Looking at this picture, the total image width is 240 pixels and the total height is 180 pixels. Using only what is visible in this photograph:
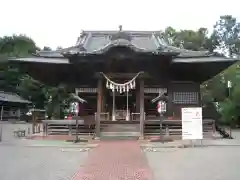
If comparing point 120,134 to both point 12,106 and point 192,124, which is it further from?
point 12,106

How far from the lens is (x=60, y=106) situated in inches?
1223

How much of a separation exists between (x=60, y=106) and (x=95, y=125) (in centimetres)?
1344

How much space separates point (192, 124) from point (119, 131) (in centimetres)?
562

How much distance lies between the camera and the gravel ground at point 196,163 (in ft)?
26.8

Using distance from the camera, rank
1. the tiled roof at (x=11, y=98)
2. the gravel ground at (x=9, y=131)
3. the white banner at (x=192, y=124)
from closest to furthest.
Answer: the white banner at (x=192, y=124), the gravel ground at (x=9, y=131), the tiled roof at (x=11, y=98)

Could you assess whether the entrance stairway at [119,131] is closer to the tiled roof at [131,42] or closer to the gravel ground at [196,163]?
the gravel ground at [196,163]

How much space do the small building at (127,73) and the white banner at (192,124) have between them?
375 cm

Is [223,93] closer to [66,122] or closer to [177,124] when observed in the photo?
[177,124]

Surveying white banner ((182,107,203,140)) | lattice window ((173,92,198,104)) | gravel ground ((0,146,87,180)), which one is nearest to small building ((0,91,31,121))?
lattice window ((173,92,198,104))

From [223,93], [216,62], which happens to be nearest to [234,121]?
[223,93]

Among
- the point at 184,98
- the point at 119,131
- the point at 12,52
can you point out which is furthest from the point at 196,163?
the point at 12,52

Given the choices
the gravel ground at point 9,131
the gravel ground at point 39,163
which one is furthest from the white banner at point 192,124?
the gravel ground at point 9,131

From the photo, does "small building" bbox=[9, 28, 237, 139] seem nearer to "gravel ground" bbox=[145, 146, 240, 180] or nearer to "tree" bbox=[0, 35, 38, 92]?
"gravel ground" bbox=[145, 146, 240, 180]

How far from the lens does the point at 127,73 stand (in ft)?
62.7
